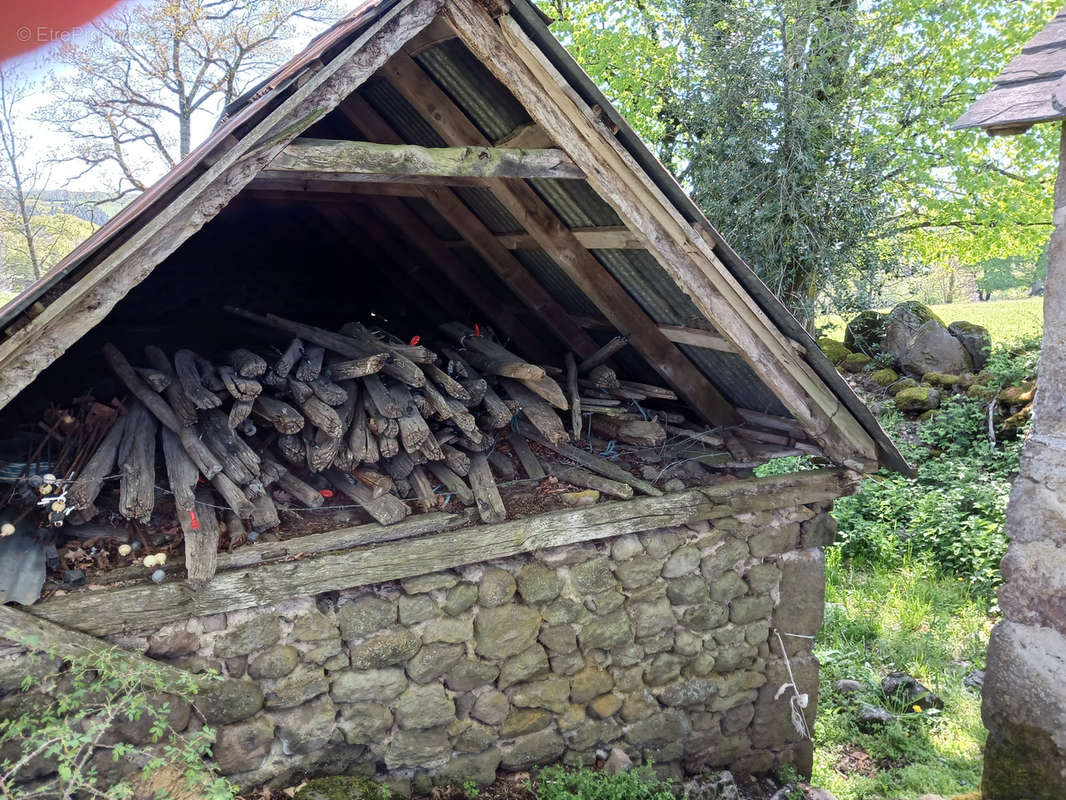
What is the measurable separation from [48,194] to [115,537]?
1640cm

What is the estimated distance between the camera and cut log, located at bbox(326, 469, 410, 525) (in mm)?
3514

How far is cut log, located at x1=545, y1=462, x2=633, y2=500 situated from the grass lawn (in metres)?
2.71

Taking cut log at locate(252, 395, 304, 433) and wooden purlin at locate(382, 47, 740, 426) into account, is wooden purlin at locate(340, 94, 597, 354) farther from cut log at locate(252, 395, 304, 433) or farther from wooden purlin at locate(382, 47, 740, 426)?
cut log at locate(252, 395, 304, 433)

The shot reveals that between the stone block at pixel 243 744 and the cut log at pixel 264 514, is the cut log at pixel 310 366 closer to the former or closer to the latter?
the cut log at pixel 264 514

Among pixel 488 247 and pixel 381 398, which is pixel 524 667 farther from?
pixel 488 247

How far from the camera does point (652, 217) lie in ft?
10.9

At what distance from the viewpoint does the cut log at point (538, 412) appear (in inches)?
154

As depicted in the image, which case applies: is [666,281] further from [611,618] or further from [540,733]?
[540,733]

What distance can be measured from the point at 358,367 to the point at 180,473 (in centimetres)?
96

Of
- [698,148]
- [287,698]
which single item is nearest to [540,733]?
[287,698]

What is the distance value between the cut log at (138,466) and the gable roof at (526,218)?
2.64 ft

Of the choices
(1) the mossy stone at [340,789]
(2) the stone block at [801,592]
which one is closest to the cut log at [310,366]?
(1) the mossy stone at [340,789]

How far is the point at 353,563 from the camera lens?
3.36 meters

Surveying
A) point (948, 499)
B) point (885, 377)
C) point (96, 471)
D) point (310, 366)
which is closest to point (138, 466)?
point (96, 471)
